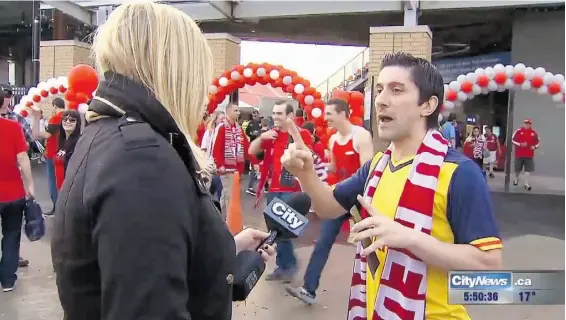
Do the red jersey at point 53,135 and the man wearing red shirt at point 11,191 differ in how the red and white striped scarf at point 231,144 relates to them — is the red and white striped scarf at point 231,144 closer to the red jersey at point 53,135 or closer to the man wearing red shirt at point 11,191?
the red jersey at point 53,135

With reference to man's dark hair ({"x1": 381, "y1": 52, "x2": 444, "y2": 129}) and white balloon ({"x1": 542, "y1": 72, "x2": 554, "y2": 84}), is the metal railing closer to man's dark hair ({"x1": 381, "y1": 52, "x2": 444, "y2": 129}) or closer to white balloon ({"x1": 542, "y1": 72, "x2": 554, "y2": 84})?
white balloon ({"x1": 542, "y1": 72, "x2": 554, "y2": 84})

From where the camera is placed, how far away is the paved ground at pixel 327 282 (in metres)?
4.88

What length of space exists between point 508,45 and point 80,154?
1934cm

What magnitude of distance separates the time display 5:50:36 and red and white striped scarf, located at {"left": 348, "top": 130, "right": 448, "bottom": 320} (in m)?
0.15

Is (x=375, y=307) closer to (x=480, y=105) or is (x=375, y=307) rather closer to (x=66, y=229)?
(x=66, y=229)

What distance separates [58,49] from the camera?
15055 millimetres

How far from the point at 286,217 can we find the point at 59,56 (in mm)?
14657

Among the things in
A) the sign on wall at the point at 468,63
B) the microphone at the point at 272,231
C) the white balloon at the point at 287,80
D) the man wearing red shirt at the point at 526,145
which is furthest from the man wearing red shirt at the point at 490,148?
the microphone at the point at 272,231

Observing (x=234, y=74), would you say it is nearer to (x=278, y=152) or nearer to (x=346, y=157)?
(x=278, y=152)

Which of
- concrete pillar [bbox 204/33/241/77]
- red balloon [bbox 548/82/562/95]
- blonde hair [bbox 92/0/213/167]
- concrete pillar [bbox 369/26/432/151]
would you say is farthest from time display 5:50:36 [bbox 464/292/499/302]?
concrete pillar [bbox 204/33/241/77]

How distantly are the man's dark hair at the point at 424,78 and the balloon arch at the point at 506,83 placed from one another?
8.19m

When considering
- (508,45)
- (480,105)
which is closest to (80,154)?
(508,45)

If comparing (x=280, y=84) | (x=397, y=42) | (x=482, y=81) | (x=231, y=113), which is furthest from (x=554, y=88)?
(x=231, y=113)

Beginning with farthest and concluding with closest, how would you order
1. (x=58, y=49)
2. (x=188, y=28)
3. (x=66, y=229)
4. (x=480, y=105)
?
(x=480, y=105)
(x=58, y=49)
(x=188, y=28)
(x=66, y=229)
